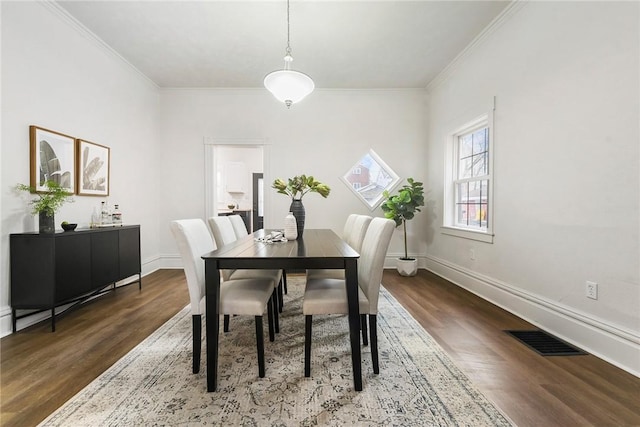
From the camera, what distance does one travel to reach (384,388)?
158cm

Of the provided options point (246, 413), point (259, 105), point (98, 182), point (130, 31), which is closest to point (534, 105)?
point (246, 413)

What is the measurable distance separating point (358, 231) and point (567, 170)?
164cm

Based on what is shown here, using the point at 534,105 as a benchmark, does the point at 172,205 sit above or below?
below

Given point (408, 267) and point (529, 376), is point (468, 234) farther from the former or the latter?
point (529, 376)

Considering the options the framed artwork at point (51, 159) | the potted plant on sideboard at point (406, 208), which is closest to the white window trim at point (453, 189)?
the potted plant on sideboard at point (406, 208)

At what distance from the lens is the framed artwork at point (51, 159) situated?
245cm

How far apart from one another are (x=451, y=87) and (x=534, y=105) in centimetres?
163

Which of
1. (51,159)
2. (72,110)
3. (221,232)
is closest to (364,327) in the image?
(221,232)

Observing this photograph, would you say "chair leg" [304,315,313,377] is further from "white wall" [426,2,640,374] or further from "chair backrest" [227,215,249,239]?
"white wall" [426,2,640,374]

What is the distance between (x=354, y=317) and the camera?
1548 millimetres

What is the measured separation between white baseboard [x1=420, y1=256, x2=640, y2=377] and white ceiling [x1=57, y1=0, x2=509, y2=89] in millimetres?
2727

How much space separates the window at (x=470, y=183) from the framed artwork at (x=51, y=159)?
434cm

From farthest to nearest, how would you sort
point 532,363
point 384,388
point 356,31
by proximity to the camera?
point 356,31
point 532,363
point 384,388

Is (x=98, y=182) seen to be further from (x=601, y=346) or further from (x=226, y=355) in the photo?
(x=601, y=346)
